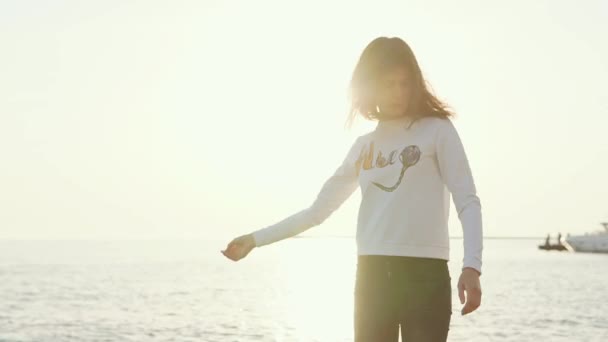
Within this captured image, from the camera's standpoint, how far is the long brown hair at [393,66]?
14.9 feet

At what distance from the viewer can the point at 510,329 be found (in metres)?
41.1

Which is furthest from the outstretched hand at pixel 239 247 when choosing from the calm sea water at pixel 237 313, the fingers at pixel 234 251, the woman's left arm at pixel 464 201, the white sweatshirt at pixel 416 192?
the calm sea water at pixel 237 313

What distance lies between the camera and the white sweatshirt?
4316 millimetres

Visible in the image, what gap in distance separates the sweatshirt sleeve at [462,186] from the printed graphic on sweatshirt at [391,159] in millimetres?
131

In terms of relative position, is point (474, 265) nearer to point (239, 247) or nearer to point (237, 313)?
point (239, 247)

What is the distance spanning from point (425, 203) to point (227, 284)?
266 feet

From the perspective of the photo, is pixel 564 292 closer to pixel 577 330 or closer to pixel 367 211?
pixel 577 330

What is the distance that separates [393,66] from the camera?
14.8 ft

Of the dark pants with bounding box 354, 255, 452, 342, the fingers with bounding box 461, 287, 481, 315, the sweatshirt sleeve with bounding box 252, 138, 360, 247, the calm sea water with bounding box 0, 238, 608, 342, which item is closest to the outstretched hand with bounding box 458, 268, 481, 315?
the fingers with bounding box 461, 287, 481, 315

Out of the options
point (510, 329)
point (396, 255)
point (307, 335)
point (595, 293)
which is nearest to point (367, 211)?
point (396, 255)

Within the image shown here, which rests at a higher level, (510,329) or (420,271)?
(420,271)

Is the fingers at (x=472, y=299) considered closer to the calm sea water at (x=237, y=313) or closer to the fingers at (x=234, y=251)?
the fingers at (x=234, y=251)

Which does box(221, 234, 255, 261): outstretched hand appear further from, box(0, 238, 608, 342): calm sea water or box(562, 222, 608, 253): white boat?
box(562, 222, 608, 253): white boat

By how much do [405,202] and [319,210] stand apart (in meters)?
0.82
